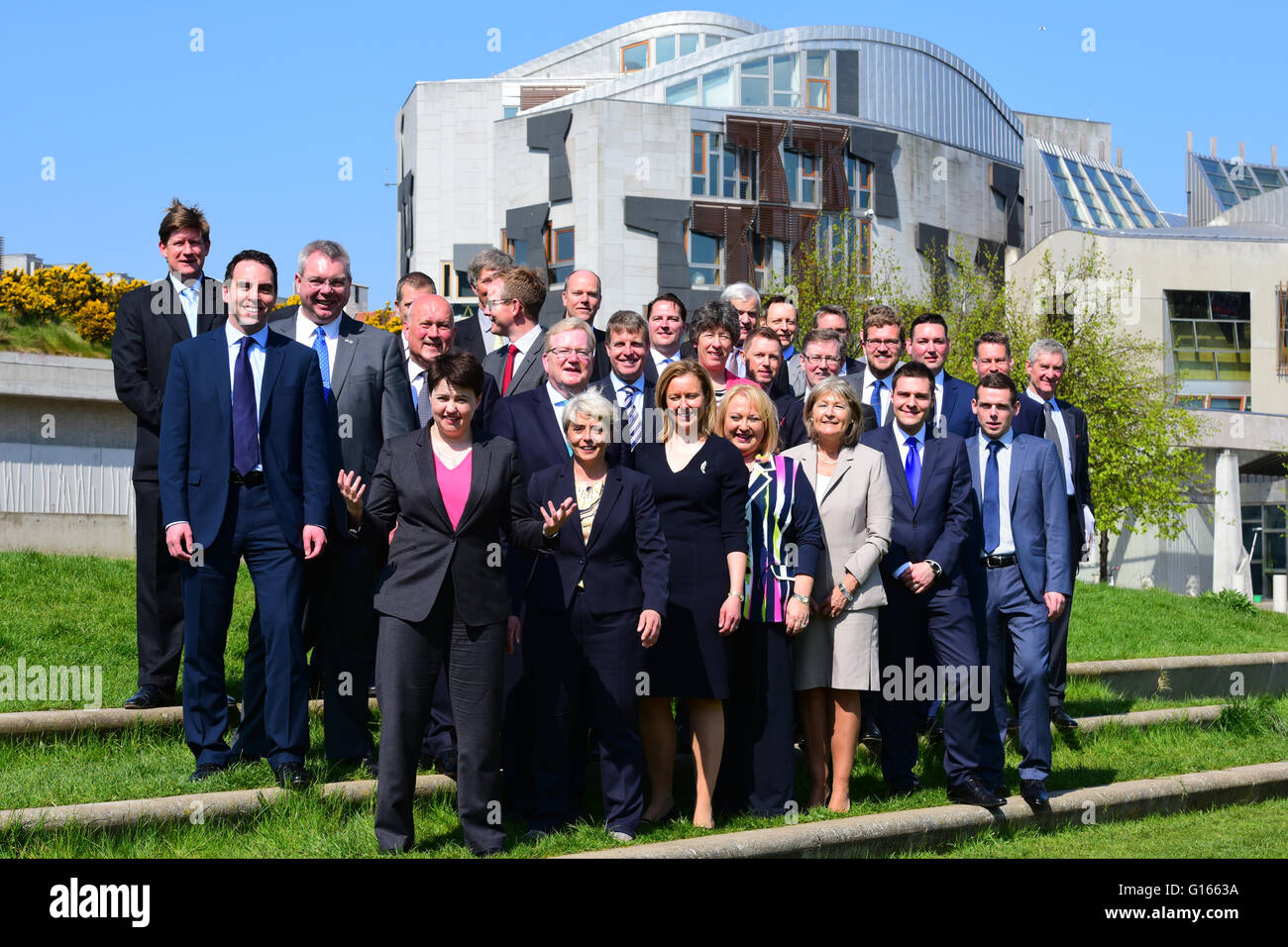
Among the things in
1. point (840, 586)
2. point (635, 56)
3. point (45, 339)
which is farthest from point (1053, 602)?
point (635, 56)

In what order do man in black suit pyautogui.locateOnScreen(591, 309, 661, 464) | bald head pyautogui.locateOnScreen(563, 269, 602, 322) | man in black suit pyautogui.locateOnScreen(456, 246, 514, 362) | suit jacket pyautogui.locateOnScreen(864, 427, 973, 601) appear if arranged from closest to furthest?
man in black suit pyautogui.locateOnScreen(591, 309, 661, 464) < suit jacket pyautogui.locateOnScreen(864, 427, 973, 601) < man in black suit pyautogui.locateOnScreen(456, 246, 514, 362) < bald head pyautogui.locateOnScreen(563, 269, 602, 322)

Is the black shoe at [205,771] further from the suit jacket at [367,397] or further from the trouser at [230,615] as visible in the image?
the suit jacket at [367,397]

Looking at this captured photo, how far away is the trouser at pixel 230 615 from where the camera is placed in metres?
7.01

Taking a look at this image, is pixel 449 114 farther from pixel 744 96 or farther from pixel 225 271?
pixel 225 271

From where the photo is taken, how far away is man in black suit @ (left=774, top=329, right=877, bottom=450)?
8781 millimetres

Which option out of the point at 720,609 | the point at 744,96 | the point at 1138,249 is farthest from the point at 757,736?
the point at 744,96

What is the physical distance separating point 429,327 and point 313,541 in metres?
1.43

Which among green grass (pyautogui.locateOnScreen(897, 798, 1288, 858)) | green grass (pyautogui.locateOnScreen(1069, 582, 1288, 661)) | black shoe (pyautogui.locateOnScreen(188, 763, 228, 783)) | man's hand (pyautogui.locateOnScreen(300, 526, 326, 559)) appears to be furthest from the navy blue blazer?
green grass (pyautogui.locateOnScreen(1069, 582, 1288, 661))

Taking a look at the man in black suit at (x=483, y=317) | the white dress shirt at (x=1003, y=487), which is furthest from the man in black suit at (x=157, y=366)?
the white dress shirt at (x=1003, y=487)

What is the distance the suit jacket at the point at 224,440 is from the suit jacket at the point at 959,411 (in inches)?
165

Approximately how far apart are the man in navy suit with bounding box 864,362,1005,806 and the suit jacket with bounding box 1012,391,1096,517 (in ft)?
6.12

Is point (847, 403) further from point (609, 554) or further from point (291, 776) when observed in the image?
point (291, 776)

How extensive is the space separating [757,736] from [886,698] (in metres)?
0.88

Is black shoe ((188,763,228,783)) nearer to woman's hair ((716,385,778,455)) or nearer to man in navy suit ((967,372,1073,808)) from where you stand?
woman's hair ((716,385,778,455))
